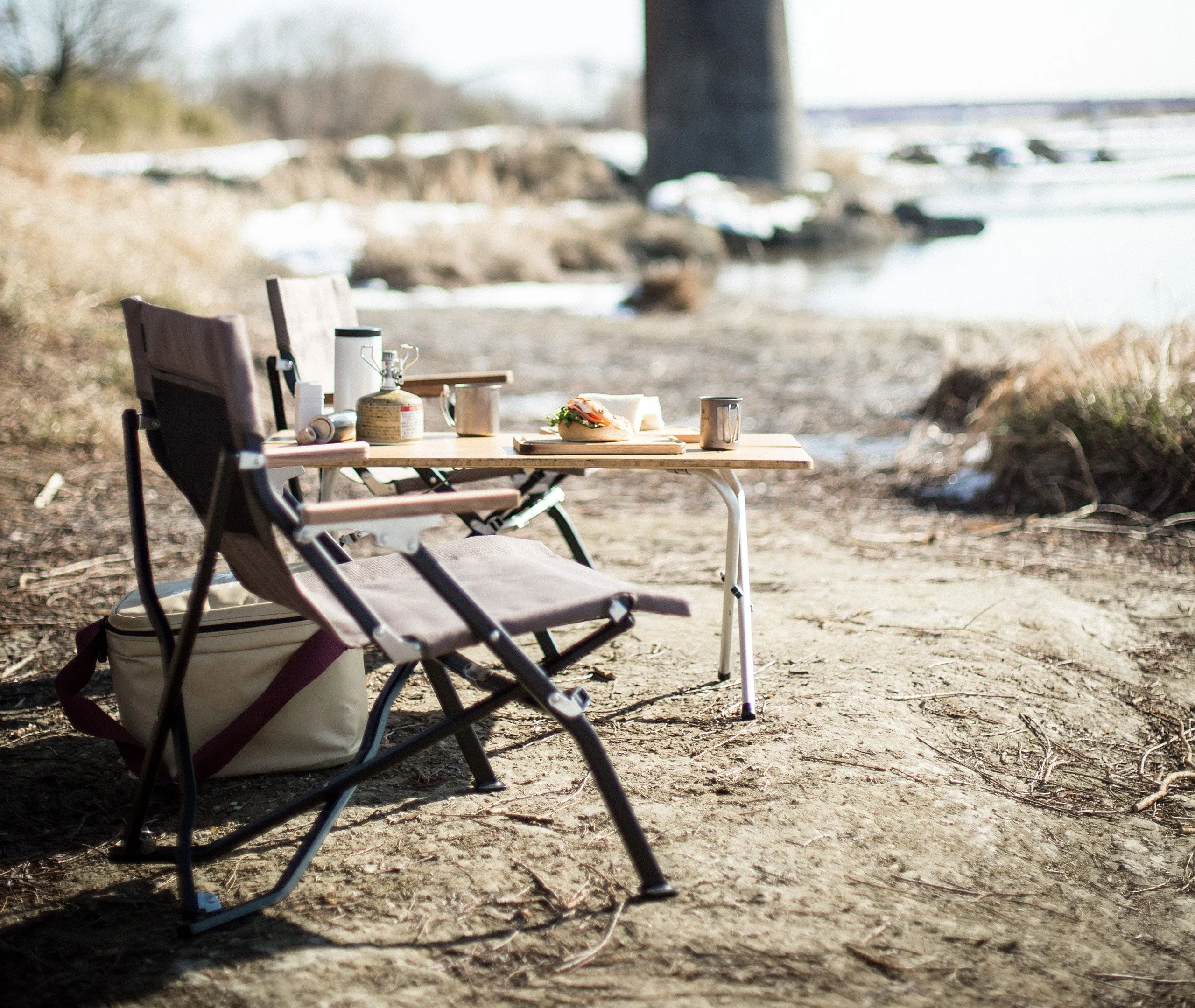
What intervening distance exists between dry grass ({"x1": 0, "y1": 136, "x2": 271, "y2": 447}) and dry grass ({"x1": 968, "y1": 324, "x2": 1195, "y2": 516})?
179 inches

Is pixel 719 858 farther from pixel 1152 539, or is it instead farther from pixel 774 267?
pixel 774 267

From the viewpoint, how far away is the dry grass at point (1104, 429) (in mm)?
5117

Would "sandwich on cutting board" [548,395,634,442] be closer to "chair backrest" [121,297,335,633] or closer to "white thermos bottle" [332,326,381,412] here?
"white thermos bottle" [332,326,381,412]

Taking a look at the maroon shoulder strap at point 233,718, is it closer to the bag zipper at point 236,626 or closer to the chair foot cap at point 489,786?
the bag zipper at point 236,626

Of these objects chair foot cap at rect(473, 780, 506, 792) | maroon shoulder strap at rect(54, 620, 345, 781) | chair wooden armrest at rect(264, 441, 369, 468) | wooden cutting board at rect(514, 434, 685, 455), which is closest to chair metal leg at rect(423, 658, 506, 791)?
chair foot cap at rect(473, 780, 506, 792)

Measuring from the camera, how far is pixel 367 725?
2426 mm

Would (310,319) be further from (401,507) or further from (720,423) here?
(401,507)

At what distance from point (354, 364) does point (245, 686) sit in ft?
3.44

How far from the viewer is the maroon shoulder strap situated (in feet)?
8.42

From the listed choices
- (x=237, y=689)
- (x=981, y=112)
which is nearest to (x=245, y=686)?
(x=237, y=689)

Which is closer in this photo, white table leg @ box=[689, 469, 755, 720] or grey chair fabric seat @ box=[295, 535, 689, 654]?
grey chair fabric seat @ box=[295, 535, 689, 654]

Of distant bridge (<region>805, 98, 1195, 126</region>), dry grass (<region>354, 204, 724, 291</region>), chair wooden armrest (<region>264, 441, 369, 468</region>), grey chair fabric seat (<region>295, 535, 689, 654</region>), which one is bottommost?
→ grey chair fabric seat (<region>295, 535, 689, 654</region>)

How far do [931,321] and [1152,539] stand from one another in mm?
7883

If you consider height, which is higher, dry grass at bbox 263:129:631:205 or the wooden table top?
dry grass at bbox 263:129:631:205
